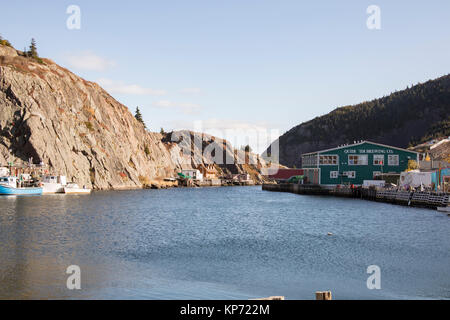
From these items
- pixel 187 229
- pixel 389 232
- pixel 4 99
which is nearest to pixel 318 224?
pixel 389 232

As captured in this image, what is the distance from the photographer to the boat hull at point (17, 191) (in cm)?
8744

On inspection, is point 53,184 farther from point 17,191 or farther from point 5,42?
point 5,42

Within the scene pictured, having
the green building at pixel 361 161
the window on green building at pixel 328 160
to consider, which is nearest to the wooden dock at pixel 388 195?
the green building at pixel 361 161

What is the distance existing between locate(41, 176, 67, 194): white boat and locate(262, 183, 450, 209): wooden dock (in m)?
59.7

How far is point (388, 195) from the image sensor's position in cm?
7994

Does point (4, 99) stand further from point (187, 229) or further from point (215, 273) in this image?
point (215, 273)

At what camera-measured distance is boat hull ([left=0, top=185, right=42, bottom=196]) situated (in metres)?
87.4

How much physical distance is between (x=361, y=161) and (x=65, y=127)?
76.2m

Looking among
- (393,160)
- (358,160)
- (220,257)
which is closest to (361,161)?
(358,160)

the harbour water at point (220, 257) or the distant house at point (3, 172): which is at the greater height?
the distant house at point (3, 172)

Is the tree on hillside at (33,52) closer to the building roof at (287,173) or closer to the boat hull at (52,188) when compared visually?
the boat hull at (52,188)

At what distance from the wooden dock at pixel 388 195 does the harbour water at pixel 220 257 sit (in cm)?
1718

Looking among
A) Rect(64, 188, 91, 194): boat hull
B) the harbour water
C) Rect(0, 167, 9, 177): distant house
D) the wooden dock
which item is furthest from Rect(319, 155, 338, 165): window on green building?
Rect(0, 167, 9, 177): distant house
